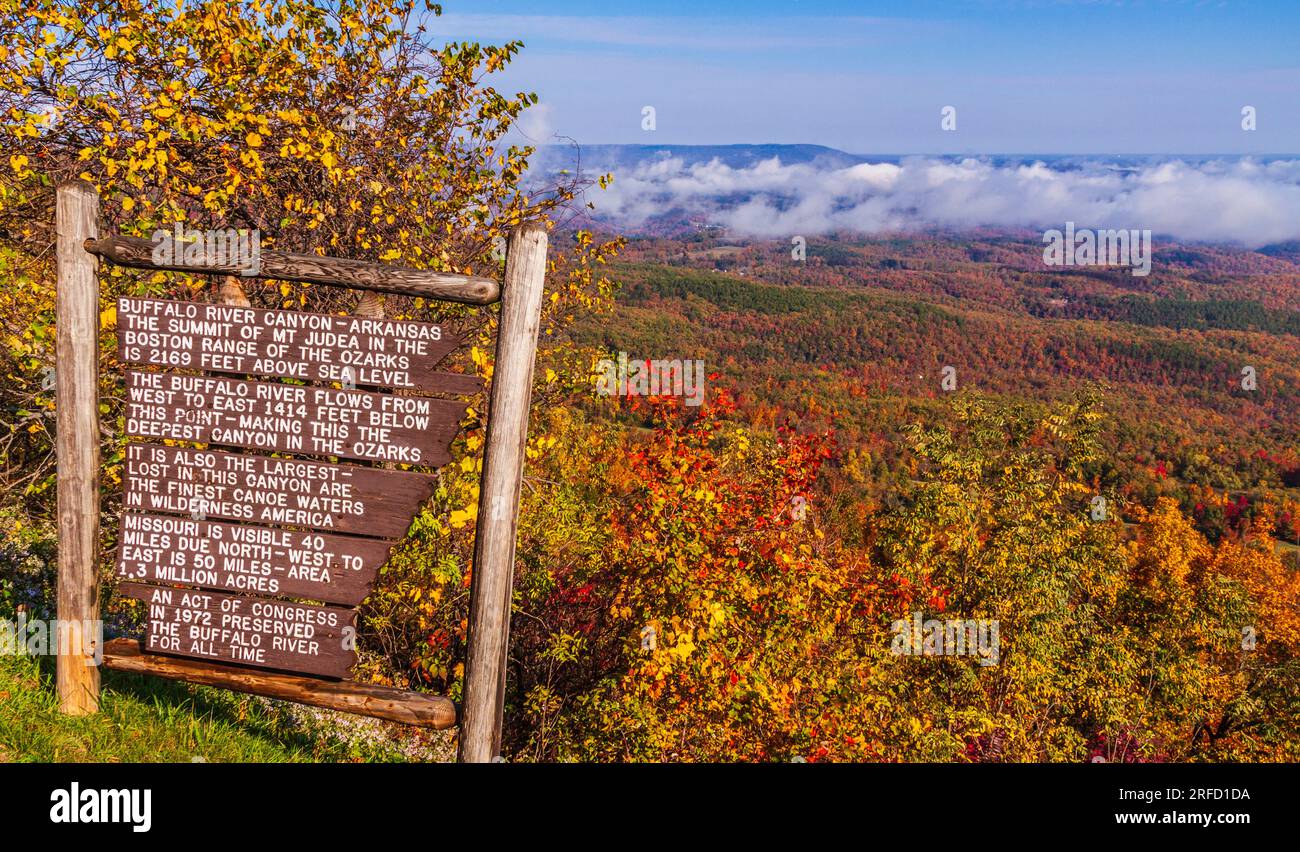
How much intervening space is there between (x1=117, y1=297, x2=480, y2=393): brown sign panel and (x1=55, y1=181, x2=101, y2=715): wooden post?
1.34ft

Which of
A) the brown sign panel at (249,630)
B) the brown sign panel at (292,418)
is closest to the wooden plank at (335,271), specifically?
the brown sign panel at (292,418)

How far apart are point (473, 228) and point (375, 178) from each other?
1.08m

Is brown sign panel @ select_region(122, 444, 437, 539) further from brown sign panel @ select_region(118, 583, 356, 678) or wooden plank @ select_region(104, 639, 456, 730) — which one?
wooden plank @ select_region(104, 639, 456, 730)

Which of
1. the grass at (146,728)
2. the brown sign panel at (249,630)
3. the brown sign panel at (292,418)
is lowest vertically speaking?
the grass at (146,728)

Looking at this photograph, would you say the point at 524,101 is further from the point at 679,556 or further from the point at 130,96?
the point at 679,556

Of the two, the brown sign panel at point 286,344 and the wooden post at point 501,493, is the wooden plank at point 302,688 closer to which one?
the wooden post at point 501,493

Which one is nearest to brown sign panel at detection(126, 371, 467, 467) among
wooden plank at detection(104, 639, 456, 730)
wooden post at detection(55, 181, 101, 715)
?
wooden post at detection(55, 181, 101, 715)

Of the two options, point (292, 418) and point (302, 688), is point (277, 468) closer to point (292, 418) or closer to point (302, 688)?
point (292, 418)

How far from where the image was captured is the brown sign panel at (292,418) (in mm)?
4613

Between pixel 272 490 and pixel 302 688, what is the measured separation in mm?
1218

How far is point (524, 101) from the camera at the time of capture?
8.59 meters

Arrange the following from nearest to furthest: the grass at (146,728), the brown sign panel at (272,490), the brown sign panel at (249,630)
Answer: the grass at (146,728) → the brown sign panel at (272,490) → the brown sign panel at (249,630)

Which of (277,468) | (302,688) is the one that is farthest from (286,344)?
(302,688)

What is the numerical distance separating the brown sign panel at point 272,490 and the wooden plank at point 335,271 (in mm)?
1075
